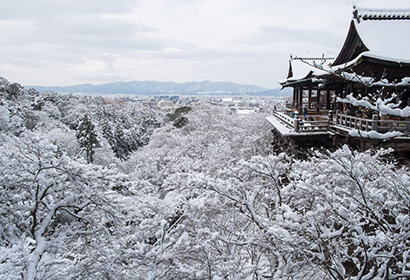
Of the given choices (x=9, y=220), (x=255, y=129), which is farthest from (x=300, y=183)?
(x=255, y=129)

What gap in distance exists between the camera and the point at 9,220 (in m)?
5.31

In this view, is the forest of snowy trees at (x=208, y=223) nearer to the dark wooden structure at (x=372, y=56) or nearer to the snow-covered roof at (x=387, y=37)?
the dark wooden structure at (x=372, y=56)

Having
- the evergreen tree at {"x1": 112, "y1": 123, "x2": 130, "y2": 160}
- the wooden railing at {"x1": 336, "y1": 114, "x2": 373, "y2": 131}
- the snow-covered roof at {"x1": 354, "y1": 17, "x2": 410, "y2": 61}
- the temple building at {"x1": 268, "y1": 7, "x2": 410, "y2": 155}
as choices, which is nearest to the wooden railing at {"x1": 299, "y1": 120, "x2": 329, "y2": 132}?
the temple building at {"x1": 268, "y1": 7, "x2": 410, "y2": 155}

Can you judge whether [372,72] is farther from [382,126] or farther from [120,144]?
[120,144]

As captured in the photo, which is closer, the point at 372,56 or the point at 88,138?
the point at 372,56

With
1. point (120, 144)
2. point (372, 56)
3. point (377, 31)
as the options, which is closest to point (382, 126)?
point (372, 56)

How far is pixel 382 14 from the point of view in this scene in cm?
1084

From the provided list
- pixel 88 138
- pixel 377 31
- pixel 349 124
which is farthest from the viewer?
A: pixel 88 138

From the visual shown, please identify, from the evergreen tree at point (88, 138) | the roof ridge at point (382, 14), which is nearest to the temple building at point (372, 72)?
the roof ridge at point (382, 14)

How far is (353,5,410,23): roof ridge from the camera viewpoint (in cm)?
1080

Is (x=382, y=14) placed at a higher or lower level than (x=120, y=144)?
higher

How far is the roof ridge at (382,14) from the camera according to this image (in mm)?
10805

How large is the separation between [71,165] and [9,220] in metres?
1.51

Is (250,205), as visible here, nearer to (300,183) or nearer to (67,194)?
(300,183)
